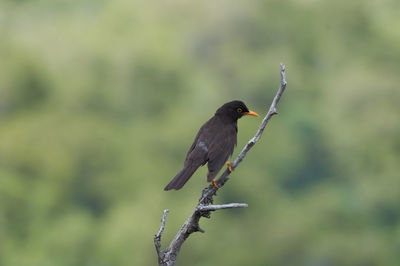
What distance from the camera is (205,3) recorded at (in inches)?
4643

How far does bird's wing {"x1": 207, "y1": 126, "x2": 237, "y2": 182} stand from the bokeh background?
46880 mm

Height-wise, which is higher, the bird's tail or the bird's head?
the bird's head

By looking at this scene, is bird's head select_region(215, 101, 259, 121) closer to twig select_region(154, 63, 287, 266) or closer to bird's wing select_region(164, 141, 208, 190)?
bird's wing select_region(164, 141, 208, 190)

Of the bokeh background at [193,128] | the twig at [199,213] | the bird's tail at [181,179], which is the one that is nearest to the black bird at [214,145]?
the bird's tail at [181,179]

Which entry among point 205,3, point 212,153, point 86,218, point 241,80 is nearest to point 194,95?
point 241,80

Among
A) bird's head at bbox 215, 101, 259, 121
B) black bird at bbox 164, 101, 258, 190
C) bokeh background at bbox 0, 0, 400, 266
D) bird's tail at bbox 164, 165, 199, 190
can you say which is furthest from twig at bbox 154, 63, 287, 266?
bokeh background at bbox 0, 0, 400, 266

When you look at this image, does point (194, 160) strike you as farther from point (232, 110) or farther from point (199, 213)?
point (199, 213)

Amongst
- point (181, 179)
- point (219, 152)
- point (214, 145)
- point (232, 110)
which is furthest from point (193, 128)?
point (181, 179)

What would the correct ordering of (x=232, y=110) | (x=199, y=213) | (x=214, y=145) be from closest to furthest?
1. (x=199, y=213)
2. (x=214, y=145)
3. (x=232, y=110)

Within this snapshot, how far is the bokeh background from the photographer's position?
78625 millimetres

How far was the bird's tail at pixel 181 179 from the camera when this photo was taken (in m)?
7.74

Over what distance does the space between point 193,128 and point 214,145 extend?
252ft

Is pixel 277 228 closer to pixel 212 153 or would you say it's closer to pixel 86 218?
pixel 86 218

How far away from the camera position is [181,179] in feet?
26.1
